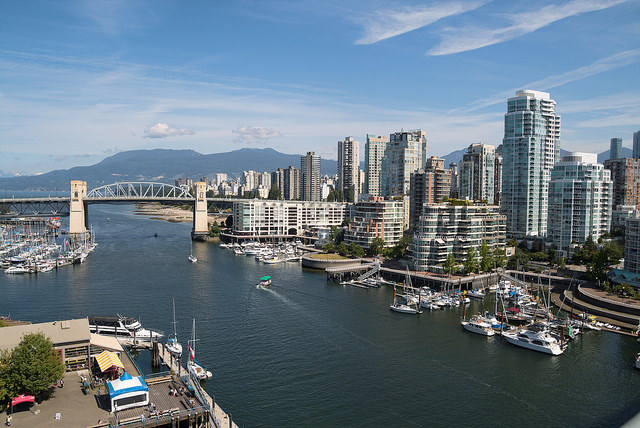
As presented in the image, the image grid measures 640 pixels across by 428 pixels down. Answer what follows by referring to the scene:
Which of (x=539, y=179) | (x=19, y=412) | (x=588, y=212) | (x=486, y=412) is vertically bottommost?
(x=486, y=412)

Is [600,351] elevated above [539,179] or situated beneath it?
situated beneath

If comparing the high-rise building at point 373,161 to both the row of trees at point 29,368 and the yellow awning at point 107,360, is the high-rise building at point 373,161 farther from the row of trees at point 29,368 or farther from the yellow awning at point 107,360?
the row of trees at point 29,368

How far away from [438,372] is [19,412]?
1610 cm

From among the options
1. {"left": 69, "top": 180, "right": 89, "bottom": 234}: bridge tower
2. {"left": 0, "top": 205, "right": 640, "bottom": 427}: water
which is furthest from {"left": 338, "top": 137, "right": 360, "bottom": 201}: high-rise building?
{"left": 0, "top": 205, "right": 640, "bottom": 427}: water

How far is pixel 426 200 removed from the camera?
62.7 m

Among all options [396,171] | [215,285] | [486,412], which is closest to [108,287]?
[215,285]

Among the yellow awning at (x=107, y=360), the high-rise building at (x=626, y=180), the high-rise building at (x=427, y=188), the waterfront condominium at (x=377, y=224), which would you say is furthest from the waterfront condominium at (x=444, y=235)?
the high-rise building at (x=626, y=180)

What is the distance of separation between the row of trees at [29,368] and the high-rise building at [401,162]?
6410 cm

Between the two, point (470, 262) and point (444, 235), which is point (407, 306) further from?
point (444, 235)

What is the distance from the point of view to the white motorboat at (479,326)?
28.2m

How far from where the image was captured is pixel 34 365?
15.4 meters

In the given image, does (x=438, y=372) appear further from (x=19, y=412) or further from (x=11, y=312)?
(x=11, y=312)

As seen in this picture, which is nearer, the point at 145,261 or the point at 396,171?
the point at 145,261

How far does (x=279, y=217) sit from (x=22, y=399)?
190 ft
